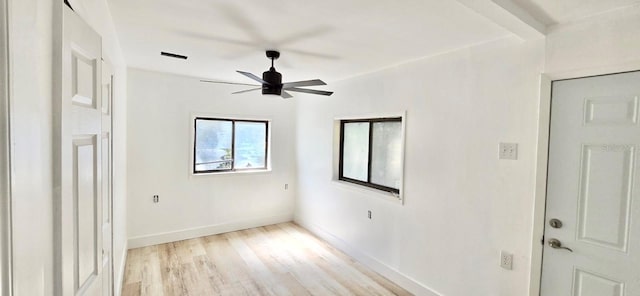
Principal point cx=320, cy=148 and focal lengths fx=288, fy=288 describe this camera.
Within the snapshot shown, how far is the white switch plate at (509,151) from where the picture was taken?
2141 millimetres

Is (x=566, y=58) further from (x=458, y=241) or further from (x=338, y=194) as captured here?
(x=338, y=194)

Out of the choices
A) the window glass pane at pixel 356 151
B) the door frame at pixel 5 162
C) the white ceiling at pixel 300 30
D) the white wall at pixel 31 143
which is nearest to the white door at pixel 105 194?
the white ceiling at pixel 300 30

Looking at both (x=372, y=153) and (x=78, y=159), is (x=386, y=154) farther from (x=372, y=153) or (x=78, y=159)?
(x=78, y=159)

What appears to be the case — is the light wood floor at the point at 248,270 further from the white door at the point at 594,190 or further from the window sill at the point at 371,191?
the white door at the point at 594,190

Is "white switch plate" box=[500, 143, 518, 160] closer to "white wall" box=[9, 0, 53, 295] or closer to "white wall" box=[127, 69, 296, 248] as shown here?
"white wall" box=[9, 0, 53, 295]

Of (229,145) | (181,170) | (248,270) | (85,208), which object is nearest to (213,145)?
(229,145)

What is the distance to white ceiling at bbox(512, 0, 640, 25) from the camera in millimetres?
1604

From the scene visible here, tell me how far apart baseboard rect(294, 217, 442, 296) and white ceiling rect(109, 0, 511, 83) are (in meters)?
2.26

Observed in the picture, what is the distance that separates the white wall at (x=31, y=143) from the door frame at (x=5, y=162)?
25 millimetres

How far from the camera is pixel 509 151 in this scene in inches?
85.7

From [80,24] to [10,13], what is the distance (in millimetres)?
604

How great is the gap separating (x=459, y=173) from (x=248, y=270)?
2.53 m

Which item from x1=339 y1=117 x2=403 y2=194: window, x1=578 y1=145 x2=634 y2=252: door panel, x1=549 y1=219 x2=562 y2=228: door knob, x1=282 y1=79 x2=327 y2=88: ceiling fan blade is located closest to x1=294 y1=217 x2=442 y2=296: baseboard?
x1=339 y1=117 x2=403 y2=194: window

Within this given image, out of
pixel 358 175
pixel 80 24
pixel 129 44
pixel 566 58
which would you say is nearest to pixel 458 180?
pixel 566 58
